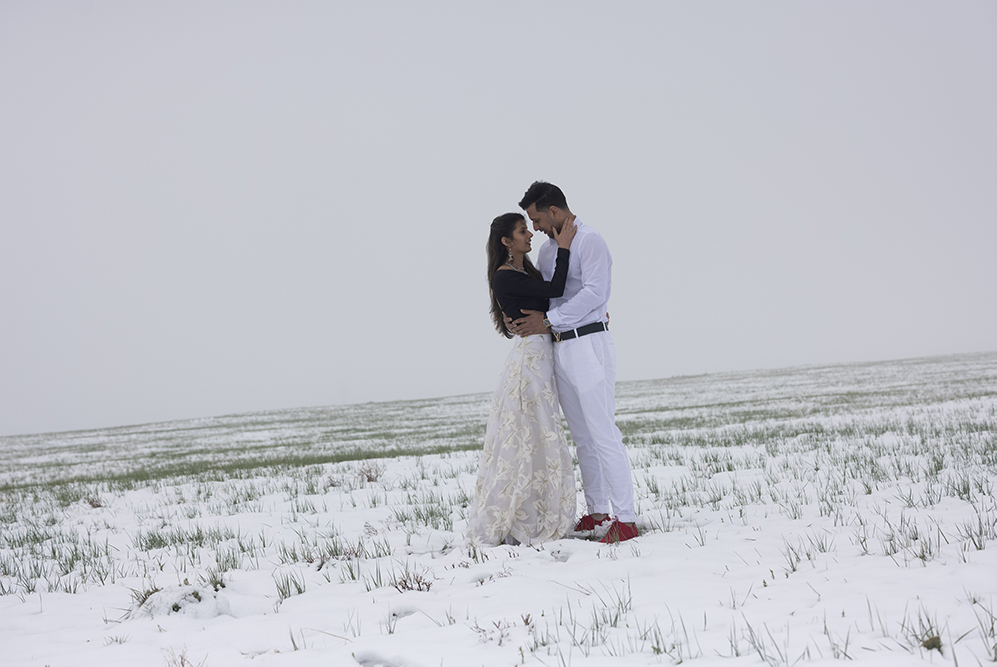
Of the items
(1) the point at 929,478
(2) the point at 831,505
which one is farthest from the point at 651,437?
(2) the point at 831,505

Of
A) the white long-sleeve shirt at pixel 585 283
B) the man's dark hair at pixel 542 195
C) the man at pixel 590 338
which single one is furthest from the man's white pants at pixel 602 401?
the man's dark hair at pixel 542 195

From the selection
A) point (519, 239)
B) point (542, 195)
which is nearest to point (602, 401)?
point (519, 239)

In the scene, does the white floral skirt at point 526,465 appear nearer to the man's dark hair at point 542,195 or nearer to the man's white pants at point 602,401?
the man's white pants at point 602,401

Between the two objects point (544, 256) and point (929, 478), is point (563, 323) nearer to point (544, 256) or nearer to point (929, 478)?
point (544, 256)

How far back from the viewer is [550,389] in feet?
21.3

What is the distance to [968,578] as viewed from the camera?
12.2 feet

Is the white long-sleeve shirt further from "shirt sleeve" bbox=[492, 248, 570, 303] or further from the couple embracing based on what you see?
"shirt sleeve" bbox=[492, 248, 570, 303]

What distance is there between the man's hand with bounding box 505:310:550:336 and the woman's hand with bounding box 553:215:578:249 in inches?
29.6

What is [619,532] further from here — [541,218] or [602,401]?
[541,218]

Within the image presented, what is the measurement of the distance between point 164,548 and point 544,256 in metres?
5.60

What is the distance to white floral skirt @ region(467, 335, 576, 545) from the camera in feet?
20.5

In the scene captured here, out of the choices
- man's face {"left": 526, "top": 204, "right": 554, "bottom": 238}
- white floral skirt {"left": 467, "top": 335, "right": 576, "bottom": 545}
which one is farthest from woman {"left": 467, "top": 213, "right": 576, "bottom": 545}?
man's face {"left": 526, "top": 204, "right": 554, "bottom": 238}

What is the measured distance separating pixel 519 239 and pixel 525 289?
0.56 meters

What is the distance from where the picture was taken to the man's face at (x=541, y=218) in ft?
20.1
